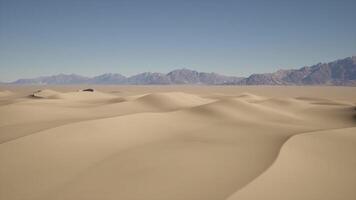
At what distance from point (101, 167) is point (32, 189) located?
4.72 ft

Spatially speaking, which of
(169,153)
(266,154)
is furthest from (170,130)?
(266,154)

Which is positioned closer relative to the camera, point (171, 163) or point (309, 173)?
point (309, 173)

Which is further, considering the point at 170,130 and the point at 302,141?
the point at 170,130

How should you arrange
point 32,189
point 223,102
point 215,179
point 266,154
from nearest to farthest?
point 32,189 < point 215,179 < point 266,154 < point 223,102

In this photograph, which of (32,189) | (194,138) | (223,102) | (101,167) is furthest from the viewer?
(223,102)

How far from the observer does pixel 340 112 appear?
17906 millimetres

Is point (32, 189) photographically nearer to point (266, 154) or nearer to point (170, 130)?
point (266, 154)

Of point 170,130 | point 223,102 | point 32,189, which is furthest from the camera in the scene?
point 223,102

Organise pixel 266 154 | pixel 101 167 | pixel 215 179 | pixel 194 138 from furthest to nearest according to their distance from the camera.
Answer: pixel 194 138, pixel 266 154, pixel 101 167, pixel 215 179

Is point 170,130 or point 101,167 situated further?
point 170,130

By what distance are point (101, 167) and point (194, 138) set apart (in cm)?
379

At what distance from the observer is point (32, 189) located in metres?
5.03

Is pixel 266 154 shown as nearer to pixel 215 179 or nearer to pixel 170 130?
pixel 215 179

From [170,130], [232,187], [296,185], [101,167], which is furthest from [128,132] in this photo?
[296,185]
